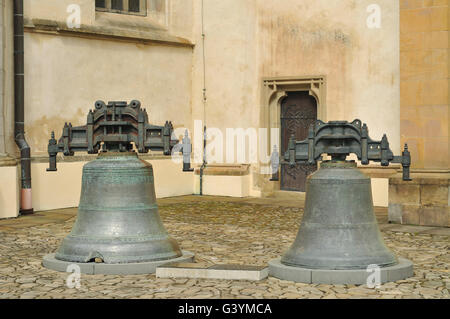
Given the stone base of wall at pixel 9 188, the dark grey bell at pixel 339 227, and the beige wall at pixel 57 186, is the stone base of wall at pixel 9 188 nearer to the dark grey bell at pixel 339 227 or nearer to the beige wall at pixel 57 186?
the beige wall at pixel 57 186

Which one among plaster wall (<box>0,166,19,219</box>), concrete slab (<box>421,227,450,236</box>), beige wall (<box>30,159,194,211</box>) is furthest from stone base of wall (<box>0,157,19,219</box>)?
concrete slab (<box>421,227,450,236</box>)

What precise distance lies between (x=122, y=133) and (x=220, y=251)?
2132 mm

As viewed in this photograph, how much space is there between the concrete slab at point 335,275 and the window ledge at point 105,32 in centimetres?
897

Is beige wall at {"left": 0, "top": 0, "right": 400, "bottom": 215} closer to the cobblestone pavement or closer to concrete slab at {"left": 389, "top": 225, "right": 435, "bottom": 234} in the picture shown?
the cobblestone pavement

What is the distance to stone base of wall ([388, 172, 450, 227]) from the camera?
38.0ft

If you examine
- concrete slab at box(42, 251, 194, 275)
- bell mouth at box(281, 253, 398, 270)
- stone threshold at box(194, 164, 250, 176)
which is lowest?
concrete slab at box(42, 251, 194, 275)

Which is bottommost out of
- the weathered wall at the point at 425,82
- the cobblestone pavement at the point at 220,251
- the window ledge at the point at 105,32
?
the cobblestone pavement at the point at 220,251

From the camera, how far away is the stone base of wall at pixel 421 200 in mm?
11570

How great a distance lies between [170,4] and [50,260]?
10.3 m

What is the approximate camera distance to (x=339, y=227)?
7168 mm

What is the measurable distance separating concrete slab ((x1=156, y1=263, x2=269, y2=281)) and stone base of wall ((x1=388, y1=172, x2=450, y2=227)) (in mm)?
5143

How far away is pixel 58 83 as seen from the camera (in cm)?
1480

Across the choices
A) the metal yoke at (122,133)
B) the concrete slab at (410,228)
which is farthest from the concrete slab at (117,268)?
the concrete slab at (410,228)

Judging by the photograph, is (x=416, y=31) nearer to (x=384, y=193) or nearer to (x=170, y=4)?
(x=384, y=193)
